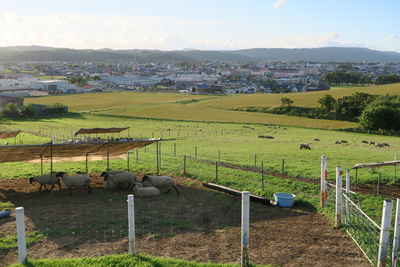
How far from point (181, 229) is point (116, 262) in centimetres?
378

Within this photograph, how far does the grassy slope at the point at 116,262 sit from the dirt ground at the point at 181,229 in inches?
25.5

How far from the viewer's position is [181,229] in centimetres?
1472

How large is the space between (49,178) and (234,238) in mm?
11327

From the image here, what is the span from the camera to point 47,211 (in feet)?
55.3

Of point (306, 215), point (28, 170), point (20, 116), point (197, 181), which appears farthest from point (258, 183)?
point (20, 116)

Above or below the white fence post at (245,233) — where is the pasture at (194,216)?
below

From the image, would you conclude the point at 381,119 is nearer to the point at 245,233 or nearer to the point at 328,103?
the point at 328,103

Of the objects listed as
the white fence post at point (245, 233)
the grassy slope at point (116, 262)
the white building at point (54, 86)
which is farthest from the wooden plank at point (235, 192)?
the white building at point (54, 86)

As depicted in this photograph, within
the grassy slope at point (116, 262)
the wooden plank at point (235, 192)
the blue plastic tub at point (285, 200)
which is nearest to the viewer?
the grassy slope at point (116, 262)

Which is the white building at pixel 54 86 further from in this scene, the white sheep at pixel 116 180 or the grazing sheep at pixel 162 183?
the grazing sheep at pixel 162 183

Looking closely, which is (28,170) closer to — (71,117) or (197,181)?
(197,181)

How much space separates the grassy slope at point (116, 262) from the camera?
11.3 meters

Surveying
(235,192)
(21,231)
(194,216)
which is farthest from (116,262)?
(235,192)

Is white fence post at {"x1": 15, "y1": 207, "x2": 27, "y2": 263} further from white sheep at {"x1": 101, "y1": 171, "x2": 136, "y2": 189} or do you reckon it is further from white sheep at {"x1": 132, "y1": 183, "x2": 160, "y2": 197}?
white sheep at {"x1": 101, "y1": 171, "x2": 136, "y2": 189}
